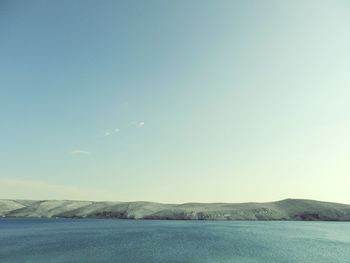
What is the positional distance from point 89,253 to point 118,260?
42.9ft

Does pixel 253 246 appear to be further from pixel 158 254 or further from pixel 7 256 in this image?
pixel 7 256

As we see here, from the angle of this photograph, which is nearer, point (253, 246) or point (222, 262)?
point (222, 262)

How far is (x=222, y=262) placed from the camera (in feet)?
228

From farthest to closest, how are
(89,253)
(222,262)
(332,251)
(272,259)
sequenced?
1. (332,251)
2. (89,253)
3. (272,259)
4. (222,262)

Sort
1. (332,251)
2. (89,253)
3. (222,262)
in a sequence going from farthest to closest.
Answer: (332,251), (89,253), (222,262)

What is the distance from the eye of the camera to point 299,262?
73.0m

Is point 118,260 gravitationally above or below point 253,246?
below

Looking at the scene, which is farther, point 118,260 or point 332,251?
point 332,251

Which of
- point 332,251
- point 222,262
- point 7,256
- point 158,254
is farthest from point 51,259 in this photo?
point 332,251

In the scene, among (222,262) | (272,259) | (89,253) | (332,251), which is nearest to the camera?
(222,262)

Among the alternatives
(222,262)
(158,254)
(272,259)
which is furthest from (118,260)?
(272,259)

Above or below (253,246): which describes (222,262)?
below

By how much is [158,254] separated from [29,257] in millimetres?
27881

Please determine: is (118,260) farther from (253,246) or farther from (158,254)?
(253,246)
